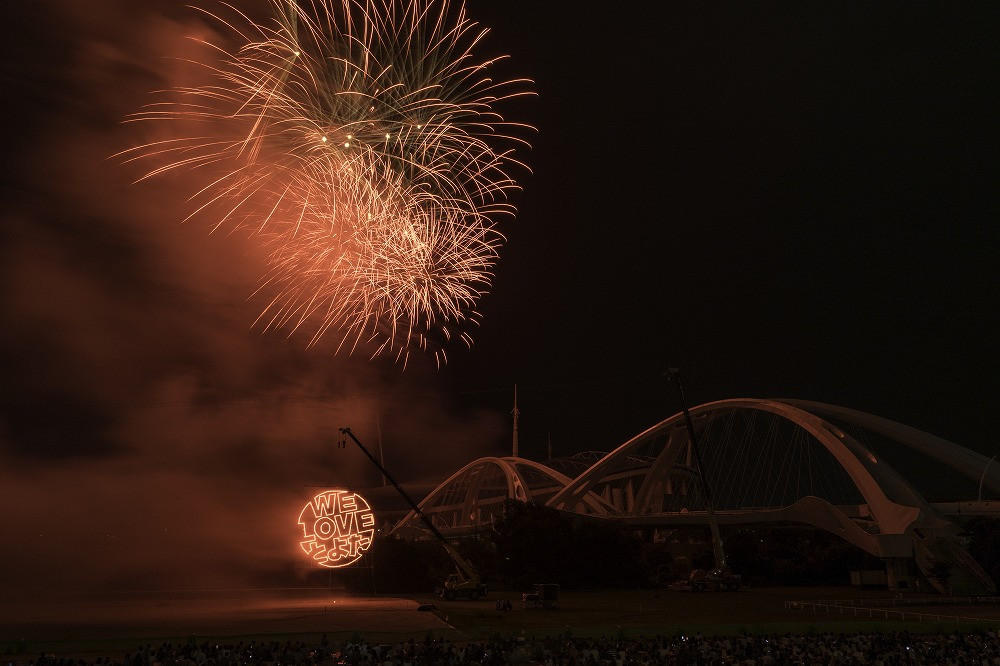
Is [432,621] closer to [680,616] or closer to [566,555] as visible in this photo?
[680,616]

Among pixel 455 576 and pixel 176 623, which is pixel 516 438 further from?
pixel 176 623

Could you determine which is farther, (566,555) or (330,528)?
(566,555)

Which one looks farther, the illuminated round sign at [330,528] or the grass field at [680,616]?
the illuminated round sign at [330,528]

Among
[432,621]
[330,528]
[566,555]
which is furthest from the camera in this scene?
[566,555]

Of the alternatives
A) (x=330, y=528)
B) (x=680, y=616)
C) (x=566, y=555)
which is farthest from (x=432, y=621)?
(x=566, y=555)

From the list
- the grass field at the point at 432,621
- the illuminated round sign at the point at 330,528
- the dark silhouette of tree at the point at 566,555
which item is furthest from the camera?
the dark silhouette of tree at the point at 566,555

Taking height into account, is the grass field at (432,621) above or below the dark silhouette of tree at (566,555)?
below

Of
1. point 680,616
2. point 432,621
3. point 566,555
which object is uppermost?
point 566,555

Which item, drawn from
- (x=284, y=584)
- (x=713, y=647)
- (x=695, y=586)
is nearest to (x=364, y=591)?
(x=284, y=584)

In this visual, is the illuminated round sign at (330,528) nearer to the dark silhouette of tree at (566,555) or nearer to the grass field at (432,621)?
the grass field at (432,621)

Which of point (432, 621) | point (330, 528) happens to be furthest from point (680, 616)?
point (330, 528)

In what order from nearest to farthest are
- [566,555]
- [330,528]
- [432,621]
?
[432,621], [330,528], [566,555]

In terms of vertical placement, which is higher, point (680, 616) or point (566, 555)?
point (566, 555)

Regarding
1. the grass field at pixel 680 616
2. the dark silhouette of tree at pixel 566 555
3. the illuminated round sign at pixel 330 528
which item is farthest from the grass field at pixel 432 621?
the dark silhouette of tree at pixel 566 555
